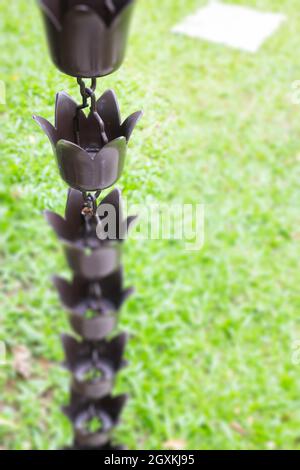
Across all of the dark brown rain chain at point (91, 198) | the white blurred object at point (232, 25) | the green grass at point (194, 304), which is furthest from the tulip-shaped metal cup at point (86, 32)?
the white blurred object at point (232, 25)

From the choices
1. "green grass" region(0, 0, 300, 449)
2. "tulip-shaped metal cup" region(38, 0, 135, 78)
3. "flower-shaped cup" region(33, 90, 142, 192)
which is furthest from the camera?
"green grass" region(0, 0, 300, 449)

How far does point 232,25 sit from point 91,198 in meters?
3.02

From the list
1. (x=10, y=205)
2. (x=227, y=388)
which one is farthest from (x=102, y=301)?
(x=10, y=205)

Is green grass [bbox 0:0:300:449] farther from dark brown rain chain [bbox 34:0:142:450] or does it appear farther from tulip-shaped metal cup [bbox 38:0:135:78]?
tulip-shaped metal cup [bbox 38:0:135:78]

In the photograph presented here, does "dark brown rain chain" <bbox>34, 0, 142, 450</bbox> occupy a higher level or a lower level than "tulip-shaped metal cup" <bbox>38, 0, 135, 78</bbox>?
lower

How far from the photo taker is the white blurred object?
3.01 meters

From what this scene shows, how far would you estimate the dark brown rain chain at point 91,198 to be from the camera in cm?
43

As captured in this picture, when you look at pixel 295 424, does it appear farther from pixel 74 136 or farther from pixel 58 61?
pixel 58 61

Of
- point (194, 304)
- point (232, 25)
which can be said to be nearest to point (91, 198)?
point (194, 304)

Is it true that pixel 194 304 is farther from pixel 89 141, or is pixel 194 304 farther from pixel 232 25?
pixel 232 25

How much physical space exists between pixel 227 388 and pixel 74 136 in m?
1.16

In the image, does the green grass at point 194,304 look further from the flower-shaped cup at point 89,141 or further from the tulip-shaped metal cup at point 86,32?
the tulip-shaped metal cup at point 86,32

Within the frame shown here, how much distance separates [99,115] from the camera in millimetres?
553

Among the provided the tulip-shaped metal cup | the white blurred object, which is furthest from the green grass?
the white blurred object
